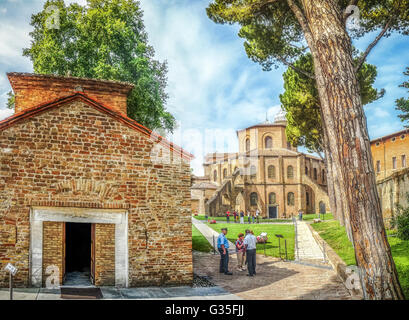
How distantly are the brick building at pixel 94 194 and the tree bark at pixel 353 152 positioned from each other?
4.02 metres

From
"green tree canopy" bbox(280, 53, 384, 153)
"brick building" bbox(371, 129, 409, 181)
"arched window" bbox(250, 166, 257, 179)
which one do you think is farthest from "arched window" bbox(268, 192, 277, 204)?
"green tree canopy" bbox(280, 53, 384, 153)

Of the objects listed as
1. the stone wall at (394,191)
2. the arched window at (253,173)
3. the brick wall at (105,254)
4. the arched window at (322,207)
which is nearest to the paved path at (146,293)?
the brick wall at (105,254)

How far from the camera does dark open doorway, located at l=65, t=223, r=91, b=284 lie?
1201 cm

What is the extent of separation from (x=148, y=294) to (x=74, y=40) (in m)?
12.5

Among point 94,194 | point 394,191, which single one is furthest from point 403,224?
point 94,194

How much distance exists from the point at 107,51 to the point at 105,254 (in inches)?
418

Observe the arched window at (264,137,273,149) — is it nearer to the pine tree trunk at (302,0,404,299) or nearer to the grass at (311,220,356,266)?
the grass at (311,220,356,266)

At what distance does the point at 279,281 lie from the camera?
9977mm

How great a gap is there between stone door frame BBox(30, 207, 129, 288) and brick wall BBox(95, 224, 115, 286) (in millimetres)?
102

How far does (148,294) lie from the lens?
315 inches

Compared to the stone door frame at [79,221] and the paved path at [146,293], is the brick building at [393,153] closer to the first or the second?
the paved path at [146,293]

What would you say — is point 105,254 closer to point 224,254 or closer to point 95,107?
point 95,107

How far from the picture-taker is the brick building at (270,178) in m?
46.0
